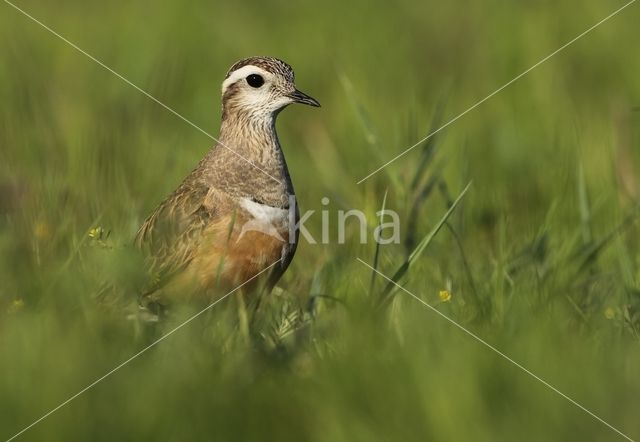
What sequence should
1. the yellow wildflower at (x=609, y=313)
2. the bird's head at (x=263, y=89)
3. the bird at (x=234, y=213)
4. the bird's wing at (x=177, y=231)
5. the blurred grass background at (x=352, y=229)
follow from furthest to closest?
1. the bird's head at (x=263, y=89)
2. the bird's wing at (x=177, y=231)
3. the bird at (x=234, y=213)
4. the yellow wildflower at (x=609, y=313)
5. the blurred grass background at (x=352, y=229)

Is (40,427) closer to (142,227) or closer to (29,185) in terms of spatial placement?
(142,227)

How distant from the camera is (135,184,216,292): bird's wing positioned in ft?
18.6

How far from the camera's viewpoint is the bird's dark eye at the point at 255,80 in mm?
6219

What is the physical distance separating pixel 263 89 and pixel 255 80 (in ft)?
0.20

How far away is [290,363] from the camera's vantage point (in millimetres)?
4719

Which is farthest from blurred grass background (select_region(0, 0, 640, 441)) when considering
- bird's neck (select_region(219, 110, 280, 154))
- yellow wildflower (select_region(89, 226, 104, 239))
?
bird's neck (select_region(219, 110, 280, 154))

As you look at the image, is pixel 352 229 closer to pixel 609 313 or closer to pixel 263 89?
pixel 263 89

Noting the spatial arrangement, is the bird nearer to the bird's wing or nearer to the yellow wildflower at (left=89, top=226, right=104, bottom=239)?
the bird's wing

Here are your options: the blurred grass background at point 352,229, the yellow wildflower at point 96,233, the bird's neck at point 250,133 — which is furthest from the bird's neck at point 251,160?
the yellow wildflower at point 96,233

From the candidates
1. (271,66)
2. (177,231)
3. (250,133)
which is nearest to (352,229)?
(250,133)

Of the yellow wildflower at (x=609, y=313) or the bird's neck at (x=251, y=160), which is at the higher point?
the bird's neck at (x=251, y=160)

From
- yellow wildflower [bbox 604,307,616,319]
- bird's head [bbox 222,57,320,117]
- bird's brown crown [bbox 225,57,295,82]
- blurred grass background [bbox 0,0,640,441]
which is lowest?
yellow wildflower [bbox 604,307,616,319]

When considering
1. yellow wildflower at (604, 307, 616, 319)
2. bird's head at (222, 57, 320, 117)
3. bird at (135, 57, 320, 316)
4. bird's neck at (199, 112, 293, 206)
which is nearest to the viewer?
yellow wildflower at (604, 307, 616, 319)

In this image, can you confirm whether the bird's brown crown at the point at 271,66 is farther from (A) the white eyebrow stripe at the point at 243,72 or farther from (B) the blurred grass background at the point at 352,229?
(B) the blurred grass background at the point at 352,229
